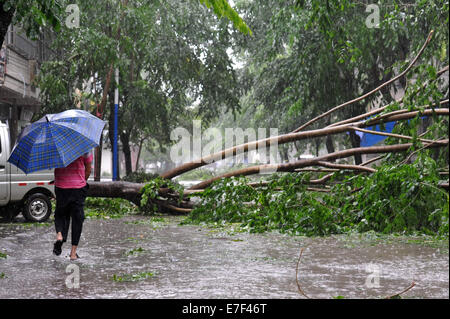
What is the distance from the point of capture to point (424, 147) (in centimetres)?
1056

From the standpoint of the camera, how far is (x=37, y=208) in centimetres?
1407

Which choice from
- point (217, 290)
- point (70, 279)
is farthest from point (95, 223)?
point (217, 290)

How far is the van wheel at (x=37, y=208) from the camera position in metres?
13.9

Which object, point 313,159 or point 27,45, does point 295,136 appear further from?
point 27,45

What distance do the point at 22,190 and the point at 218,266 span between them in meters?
7.18

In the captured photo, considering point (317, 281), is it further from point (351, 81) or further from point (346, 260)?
point (351, 81)

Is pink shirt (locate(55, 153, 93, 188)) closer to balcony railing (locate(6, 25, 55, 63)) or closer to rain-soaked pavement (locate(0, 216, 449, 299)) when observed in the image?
rain-soaked pavement (locate(0, 216, 449, 299))

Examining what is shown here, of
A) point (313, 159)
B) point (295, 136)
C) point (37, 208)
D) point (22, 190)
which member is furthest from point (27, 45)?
point (313, 159)

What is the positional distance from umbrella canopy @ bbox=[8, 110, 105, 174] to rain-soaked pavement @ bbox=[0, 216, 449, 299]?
51.5 inches

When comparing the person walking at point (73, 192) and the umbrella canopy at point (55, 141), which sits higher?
the umbrella canopy at point (55, 141)

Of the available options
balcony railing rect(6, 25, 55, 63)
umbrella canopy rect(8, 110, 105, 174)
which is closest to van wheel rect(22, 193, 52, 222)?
umbrella canopy rect(8, 110, 105, 174)

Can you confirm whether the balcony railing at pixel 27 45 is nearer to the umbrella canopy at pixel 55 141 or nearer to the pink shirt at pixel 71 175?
the umbrella canopy at pixel 55 141

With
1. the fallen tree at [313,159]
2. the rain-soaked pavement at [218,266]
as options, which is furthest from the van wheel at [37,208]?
the rain-soaked pavement at [218,266]
